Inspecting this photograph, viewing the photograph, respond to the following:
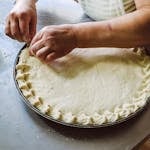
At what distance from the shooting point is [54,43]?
2.79 feet

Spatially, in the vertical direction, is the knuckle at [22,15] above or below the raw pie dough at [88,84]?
above

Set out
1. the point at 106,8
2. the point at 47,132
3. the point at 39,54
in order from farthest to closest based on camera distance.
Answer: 1. the point at 106,8
2. the point at 39,54
3. the point at 47,132

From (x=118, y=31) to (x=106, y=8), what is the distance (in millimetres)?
171

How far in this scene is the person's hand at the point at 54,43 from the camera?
85 cm

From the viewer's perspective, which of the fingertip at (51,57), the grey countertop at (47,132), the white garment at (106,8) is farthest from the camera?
the white garment at (106,8)

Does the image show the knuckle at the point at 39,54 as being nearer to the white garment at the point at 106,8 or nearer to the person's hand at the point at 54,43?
the person's hand at the point at 54,43

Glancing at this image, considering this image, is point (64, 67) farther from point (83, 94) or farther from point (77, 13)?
point (77, 13)

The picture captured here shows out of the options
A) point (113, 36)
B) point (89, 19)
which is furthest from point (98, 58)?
point (89, 19)

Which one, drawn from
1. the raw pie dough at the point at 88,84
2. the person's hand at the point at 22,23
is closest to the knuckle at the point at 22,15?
the person's hand at the point at 22,23

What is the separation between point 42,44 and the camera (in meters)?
0.86

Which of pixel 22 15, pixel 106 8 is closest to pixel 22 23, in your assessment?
pixel 22 15

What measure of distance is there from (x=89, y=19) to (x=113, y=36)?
0.66 ft

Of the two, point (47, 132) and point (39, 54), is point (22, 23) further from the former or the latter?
point (47, 132)

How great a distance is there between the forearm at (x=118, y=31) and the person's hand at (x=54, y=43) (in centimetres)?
2
